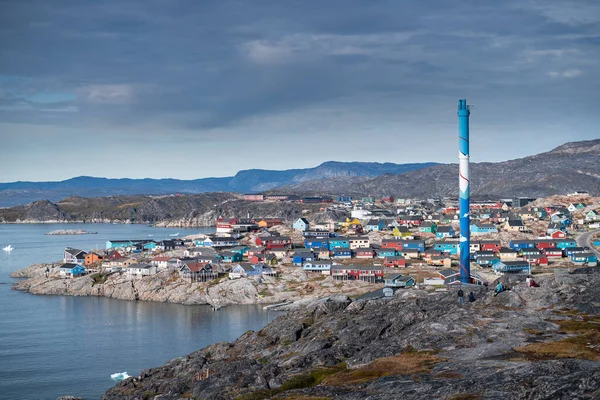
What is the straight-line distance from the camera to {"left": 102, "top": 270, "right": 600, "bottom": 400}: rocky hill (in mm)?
21016

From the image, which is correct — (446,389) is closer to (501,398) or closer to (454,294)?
(501,398)

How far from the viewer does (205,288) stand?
6469 cm

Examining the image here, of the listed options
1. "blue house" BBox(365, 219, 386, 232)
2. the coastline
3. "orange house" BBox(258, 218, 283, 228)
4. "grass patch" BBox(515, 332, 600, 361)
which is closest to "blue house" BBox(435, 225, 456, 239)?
"blue house" BBox(365, 219, 386, 232)

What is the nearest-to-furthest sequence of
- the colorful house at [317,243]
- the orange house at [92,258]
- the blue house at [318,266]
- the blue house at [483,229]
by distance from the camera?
the blue house at [318,266] < the orange house at [92,258] < the colorful house at [317,243] < the blue house at [483,229]

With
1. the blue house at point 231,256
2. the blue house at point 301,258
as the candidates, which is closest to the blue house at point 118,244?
the blue house at point 231,256

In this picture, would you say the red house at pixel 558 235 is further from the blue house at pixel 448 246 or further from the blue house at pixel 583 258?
the blue house at pixel 583 258

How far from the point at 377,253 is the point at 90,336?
3909 centimetres

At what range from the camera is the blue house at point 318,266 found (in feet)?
234

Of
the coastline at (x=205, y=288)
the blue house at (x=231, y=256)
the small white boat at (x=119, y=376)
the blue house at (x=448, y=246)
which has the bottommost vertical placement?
the small white boat at (x=119, y=376)

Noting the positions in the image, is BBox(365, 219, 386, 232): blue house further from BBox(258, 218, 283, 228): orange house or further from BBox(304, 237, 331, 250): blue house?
BBox(258, 218, 283, 228): orange house

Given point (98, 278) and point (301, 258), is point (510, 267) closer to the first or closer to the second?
point (301, 258)

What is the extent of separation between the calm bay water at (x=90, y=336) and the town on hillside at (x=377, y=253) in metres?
9.41

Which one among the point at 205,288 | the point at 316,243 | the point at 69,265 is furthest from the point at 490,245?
the point at 69,265

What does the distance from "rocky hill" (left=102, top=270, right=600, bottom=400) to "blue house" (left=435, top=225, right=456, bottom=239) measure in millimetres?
50173
